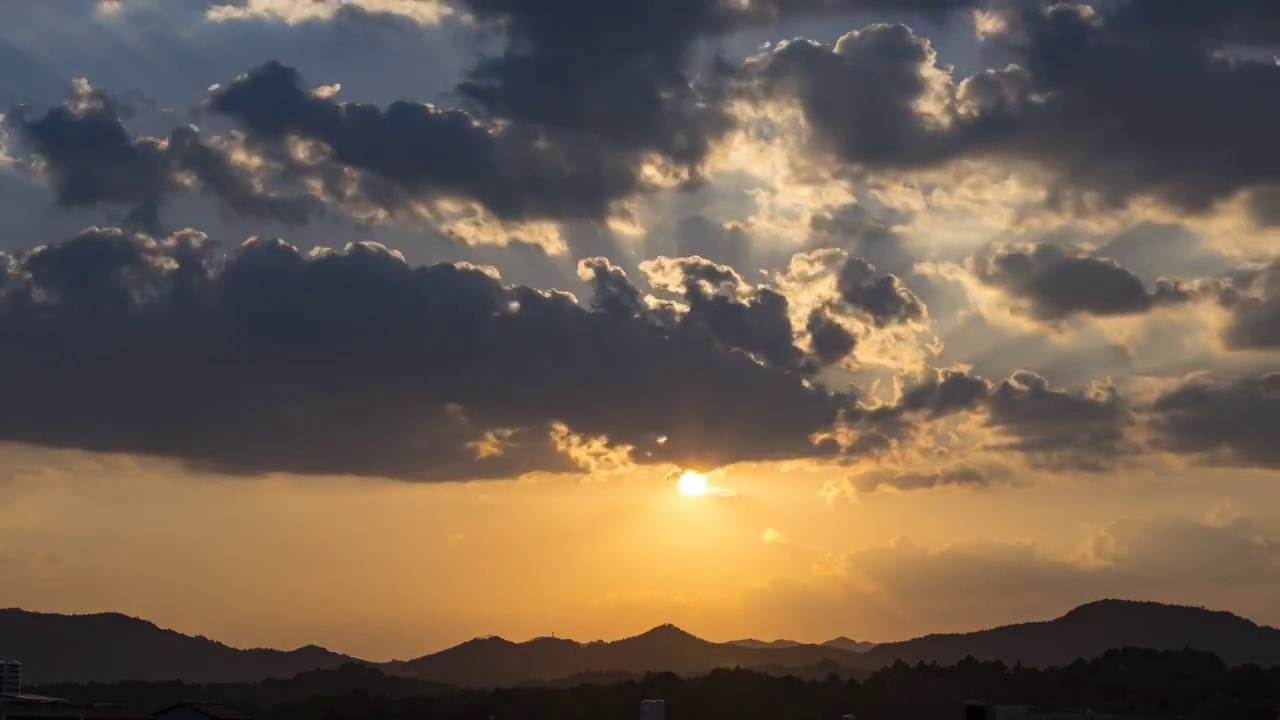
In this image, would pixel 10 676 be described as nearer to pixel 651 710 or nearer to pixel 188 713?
pixel 188 713

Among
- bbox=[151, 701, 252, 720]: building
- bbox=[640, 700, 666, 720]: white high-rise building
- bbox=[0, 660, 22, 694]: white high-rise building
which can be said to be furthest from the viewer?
bbox=[151, 701, 252, 720]: building

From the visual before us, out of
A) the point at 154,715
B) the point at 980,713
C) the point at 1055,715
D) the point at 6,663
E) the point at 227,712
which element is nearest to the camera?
the point at 980,713

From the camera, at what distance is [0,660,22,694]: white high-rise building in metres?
110

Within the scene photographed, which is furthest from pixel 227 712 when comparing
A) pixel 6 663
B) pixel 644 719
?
pixel 644 719

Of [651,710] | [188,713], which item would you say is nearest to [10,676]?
[188,713]

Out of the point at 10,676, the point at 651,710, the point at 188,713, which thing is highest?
the point at 10,676

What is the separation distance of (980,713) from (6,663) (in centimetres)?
6166

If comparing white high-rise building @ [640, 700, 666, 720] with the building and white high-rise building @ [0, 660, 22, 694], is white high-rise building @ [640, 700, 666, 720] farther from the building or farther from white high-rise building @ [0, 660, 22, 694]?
white high-rise building @ [0, 660, 22, 694]

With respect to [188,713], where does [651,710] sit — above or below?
below

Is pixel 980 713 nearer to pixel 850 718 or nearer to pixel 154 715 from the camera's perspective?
pixel 850 718

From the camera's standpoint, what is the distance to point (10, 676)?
110188mm

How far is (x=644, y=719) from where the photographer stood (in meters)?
101

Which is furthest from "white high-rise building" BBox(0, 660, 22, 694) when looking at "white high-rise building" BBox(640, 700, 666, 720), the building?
"white high-rise building" BBox(640, 700, 666, 720)

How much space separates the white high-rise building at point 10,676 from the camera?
10981 centimetres
